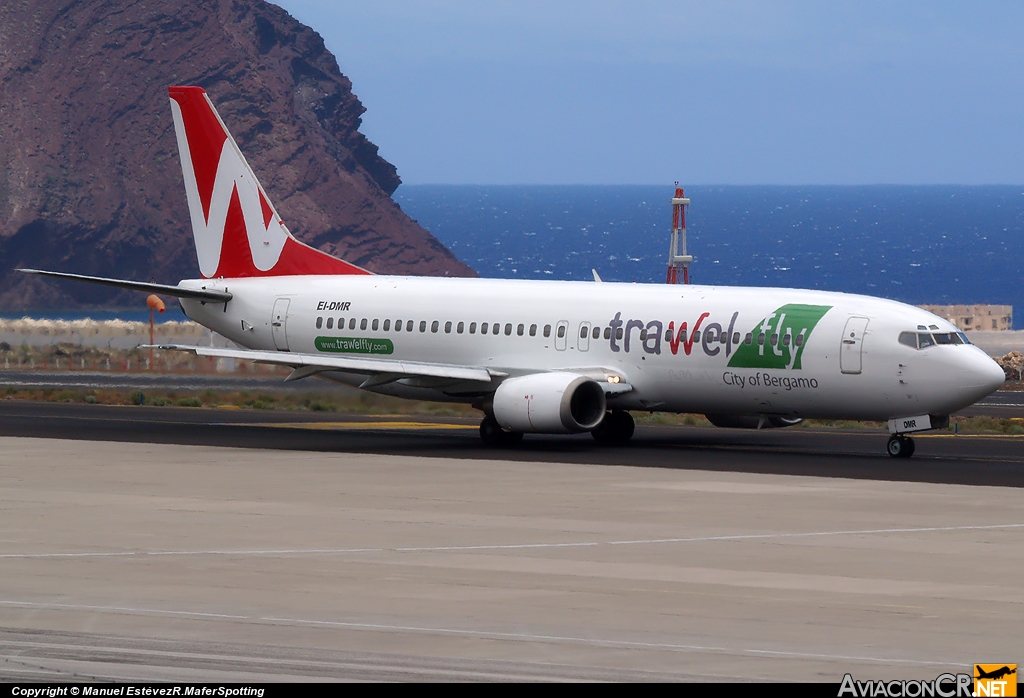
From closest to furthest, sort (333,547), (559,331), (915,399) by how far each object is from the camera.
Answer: (333,547), (915,399), (559,331)

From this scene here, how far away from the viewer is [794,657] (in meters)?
15.7

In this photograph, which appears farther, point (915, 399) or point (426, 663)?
point (915, 399)

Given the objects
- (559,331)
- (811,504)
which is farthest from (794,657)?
(559,331)

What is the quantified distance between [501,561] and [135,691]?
924 cm

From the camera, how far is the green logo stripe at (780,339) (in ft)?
119

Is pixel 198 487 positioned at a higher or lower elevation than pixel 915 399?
lower

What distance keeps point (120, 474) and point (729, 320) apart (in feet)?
44.3

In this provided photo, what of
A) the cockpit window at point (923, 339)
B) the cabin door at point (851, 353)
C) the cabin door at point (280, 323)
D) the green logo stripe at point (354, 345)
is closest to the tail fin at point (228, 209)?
the cabin door at point (280, 323)

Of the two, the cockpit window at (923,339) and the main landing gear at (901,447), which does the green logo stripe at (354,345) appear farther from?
the cockpit window at (923,339)

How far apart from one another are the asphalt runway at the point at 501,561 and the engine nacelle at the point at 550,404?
2.30 ft

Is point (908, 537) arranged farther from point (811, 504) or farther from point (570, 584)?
point (570, 584)

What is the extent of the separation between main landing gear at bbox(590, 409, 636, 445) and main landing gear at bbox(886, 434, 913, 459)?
6.67 m

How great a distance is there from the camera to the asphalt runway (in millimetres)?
15703

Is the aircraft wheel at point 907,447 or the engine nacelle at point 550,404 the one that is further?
the engine nacelle at point 550,404
